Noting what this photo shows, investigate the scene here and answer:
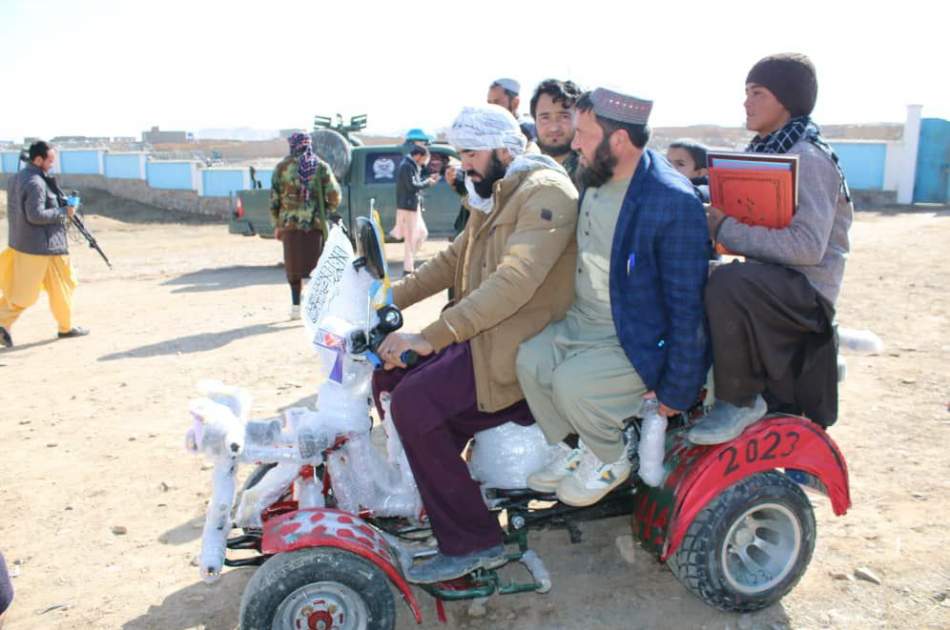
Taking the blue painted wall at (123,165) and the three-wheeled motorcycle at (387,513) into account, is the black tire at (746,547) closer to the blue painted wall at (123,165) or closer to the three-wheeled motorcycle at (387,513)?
the three-wheeled motorcycle at (387,513)

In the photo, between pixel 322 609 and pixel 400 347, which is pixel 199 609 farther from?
pixel 400 347

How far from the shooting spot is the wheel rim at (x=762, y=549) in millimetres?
3404

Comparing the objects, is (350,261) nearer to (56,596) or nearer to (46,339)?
(56,596)

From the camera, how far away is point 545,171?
320 centimetres

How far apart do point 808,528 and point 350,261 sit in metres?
2.21

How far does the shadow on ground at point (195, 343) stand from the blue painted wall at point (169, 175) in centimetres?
1756

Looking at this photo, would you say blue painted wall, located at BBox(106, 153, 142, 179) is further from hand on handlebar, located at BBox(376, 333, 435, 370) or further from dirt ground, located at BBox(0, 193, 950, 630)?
hand on handlebar, located at BBox(376, 333, 435, 370)

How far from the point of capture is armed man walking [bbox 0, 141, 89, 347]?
26.3 ft

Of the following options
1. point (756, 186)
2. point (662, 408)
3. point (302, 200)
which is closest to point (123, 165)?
point (302, 200)

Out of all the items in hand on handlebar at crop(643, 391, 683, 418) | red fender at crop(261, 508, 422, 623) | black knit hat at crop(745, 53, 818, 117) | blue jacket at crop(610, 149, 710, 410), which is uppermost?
black knit hat at crop(745, 53, 818, 117)

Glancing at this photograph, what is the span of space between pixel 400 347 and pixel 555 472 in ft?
2.72

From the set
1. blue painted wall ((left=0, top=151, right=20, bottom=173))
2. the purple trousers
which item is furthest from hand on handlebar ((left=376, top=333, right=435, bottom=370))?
blue painted wall ((left=0, top=151, right=20, bottom=173))

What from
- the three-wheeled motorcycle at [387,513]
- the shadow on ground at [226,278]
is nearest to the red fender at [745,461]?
the three-wheeled motorcycle at [387,513]

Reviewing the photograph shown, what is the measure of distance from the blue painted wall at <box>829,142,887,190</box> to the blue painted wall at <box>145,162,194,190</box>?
19.2m
